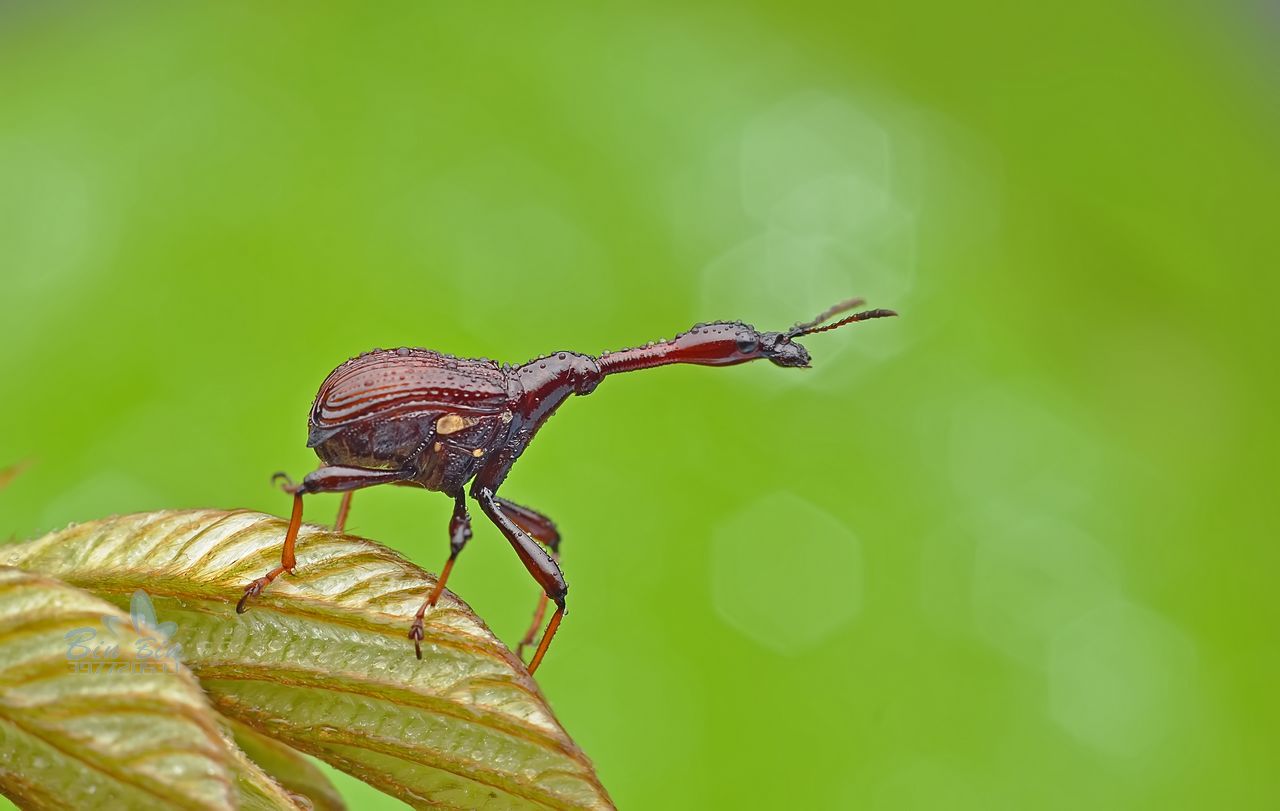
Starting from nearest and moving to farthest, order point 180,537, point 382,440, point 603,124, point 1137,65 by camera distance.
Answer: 1. point 180,537
2. point 382,440
3. point 603,124
4. point 1137,65

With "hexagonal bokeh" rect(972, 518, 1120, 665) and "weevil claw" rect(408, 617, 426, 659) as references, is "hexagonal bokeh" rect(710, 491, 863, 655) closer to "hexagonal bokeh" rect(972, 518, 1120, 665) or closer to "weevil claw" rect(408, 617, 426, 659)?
"hexagonal bokeh" rect(972, 518, 1120, 665)

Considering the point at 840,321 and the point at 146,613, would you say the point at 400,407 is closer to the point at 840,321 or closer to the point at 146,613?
the point at 840,321

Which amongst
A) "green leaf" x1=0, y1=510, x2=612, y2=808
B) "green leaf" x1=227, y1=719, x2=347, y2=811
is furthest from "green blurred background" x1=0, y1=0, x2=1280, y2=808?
"green leaf" x1=0, y1=510, x2=612, y2=808

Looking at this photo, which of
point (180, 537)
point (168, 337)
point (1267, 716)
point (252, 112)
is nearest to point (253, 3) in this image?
point (252, 112)

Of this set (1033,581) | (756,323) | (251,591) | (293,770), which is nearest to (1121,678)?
(1033,581)

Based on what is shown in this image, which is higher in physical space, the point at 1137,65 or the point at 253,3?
the point at 1137,65

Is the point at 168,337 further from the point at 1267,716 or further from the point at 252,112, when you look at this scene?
the point at 1267,716
